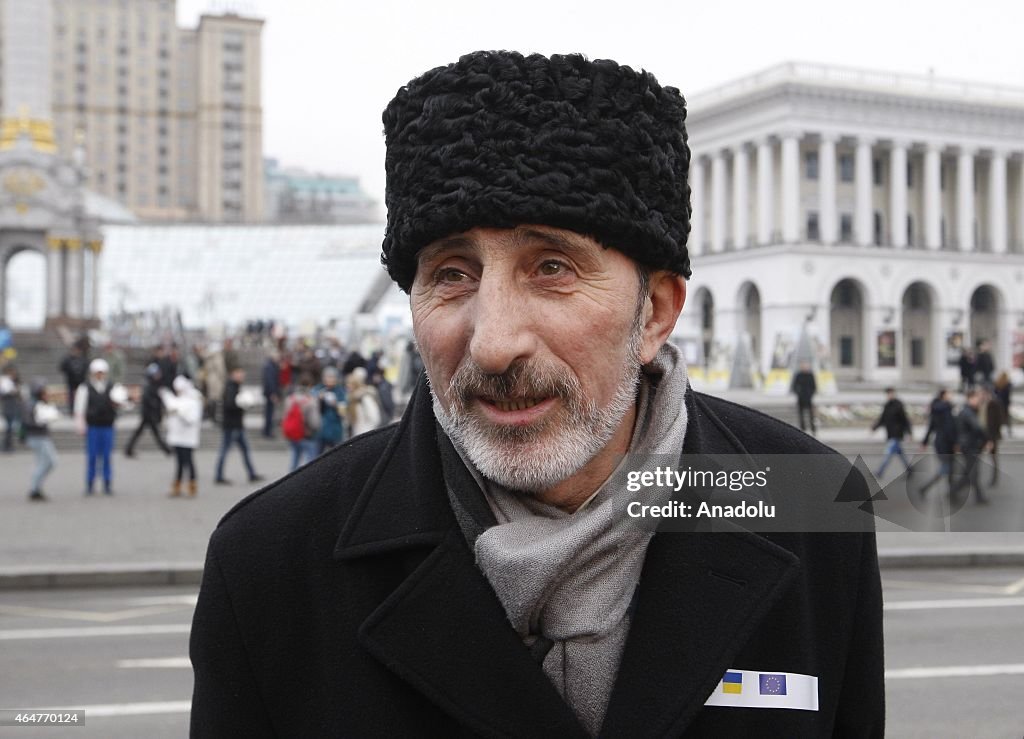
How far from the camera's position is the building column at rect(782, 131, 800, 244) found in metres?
70.8

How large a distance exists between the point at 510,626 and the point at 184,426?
14.1 m

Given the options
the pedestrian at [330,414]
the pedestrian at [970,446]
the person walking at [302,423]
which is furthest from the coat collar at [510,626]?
the pedestrian at [330,414]

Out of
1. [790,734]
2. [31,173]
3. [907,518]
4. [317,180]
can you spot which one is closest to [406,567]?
[790,734]

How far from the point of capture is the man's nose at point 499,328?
179 centimetres

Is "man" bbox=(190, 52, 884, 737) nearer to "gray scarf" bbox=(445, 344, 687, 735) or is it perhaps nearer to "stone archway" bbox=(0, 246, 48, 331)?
"gray scarf" bbox=(445, 344, 687, 735)

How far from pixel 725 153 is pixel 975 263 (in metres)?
16.1

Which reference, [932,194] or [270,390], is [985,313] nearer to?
[932,194]

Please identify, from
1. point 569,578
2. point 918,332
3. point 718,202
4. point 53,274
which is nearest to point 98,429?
point 569,578

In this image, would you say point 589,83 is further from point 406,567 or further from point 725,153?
point 725,153

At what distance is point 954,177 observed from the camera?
76688 mm

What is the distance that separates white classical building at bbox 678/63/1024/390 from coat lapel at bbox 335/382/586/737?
224 feet

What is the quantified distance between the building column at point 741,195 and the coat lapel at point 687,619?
73850mm

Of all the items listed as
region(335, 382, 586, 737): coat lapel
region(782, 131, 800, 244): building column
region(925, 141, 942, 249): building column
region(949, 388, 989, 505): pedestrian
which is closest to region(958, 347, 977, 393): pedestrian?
region(949, 388, 989, 505): pedestrian

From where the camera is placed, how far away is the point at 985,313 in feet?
253
